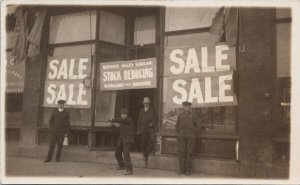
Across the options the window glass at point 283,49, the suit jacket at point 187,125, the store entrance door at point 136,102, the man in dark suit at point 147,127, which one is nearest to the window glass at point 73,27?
the store entrance door at point 136,102

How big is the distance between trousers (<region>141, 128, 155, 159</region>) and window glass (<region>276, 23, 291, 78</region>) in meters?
3.73

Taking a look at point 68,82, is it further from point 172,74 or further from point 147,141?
point 172,74

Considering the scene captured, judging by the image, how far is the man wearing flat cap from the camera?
30.2ft

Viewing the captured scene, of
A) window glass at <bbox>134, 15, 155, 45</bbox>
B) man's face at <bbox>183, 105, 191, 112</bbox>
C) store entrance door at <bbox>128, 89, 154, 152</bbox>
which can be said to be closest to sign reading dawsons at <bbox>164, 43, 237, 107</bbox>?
man's face at <bbox>183, 105, 191, 112</bbox>

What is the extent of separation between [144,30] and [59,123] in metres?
3.92

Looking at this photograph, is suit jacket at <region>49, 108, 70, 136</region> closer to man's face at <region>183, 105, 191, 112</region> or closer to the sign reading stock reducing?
the sign reading stock reducing

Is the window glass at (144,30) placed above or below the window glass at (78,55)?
above

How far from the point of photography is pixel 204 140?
955 cm

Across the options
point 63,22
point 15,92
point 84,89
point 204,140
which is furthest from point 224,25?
point 15,92

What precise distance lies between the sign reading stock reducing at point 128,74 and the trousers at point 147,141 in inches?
50.0

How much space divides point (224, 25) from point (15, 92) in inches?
299

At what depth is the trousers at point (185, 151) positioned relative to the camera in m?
9.20

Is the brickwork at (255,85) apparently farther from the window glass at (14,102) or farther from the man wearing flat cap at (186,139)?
the window glass at (14,102)

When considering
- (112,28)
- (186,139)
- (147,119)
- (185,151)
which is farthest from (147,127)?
(112,28)
